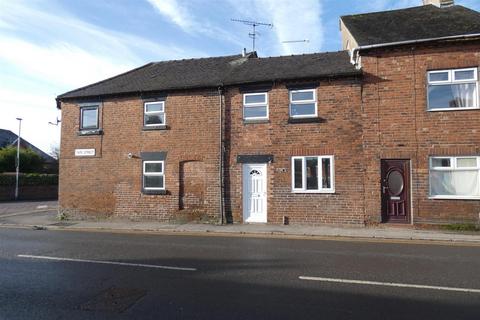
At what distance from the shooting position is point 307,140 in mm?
15539

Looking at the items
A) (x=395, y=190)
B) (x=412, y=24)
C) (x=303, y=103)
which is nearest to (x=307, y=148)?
(x=303, y=103)

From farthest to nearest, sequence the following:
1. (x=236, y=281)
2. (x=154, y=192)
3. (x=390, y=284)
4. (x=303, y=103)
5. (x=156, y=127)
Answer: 1. (x=156, y=127)
2. (x=154, y=192)
3. (x=303, y=103)
4. (x=236, y=281)
5. (x=390, y=284)

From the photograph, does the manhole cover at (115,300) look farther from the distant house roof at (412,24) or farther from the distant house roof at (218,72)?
the distant house roof at (412,24)

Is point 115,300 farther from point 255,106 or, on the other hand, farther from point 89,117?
point 89,117

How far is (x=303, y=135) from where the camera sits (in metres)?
15.6

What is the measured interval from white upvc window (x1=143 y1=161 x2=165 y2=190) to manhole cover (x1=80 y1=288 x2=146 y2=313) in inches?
429

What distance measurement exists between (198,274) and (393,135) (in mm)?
9871

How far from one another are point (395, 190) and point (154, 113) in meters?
9.80

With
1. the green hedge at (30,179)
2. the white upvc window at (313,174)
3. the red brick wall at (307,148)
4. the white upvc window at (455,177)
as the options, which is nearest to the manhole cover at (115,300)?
the red brick wall at (307,148)

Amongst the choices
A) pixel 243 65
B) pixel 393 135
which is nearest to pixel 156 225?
pixel 243 65

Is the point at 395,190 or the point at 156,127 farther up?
the point at 156,127

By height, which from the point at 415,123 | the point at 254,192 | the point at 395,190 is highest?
the point at 415,123

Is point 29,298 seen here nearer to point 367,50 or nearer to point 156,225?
point 156,225

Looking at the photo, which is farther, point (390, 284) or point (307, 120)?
point (307, 120)
